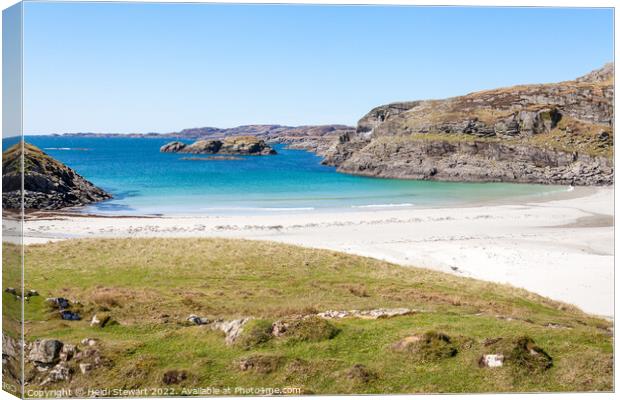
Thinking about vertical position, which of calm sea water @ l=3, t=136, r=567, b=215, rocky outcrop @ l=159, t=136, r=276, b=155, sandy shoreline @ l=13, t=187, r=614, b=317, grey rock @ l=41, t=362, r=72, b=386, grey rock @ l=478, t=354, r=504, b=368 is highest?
rocky outcrop @ l=159, t=136, r=276, b=155

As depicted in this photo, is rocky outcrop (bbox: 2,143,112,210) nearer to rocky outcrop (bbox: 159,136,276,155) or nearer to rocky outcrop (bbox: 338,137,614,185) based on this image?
rocky outcrop (bbox: 159,136,276,155)

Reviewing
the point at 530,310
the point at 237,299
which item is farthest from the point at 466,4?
the point at 237,299

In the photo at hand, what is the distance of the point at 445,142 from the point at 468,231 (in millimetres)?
39248

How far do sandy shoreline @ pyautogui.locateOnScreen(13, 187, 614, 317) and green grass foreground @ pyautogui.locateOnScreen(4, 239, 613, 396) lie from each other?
43 centimetres

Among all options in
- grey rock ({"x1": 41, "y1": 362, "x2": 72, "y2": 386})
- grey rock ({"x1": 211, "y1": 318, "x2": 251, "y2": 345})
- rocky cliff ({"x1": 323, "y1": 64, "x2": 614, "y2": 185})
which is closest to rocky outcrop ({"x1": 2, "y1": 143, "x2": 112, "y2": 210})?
grey rock ({"x1": 41, "y1": 362, "x2": 72, "y2": 386})

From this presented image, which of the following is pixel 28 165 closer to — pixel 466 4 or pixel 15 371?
pixel 15 371

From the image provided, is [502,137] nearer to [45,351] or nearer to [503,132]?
[503,132]

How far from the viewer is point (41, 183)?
11.4m

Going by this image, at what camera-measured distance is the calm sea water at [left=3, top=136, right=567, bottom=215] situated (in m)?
12.0

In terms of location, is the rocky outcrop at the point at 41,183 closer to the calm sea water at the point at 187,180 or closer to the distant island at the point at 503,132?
the calm sea water at the point at 187,180

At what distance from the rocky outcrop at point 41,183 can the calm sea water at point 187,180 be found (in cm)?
18

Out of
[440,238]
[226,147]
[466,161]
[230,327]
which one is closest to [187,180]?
[226,147]

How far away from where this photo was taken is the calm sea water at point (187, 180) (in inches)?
473

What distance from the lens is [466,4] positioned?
1191 centimetres
